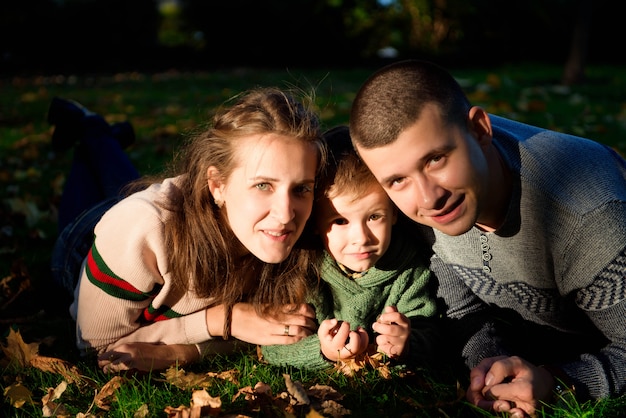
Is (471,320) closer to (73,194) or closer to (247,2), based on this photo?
(73,194)

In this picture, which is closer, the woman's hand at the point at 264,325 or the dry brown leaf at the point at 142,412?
the dry brown leaf at the point at 142,412

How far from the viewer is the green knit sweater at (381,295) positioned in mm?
2848

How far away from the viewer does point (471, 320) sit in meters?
2.88

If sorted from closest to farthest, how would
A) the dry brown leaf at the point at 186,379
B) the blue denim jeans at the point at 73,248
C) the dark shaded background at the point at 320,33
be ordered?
the dry brown leaf at the point at 186,379
the blue denim jeans at the point at 73,248
the dark shaded background at the point at 320,33

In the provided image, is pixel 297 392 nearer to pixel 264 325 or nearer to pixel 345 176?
pixel 264 325

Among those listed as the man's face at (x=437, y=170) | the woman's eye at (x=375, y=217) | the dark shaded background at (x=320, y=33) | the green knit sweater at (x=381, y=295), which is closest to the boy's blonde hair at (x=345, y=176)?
the woman's eye at (x=375, y=217)

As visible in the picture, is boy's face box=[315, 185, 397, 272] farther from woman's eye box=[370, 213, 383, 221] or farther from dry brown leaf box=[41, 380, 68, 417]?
dry brown leaf box=[41, 380, 68, 417]

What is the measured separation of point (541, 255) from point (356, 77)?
10611 mm

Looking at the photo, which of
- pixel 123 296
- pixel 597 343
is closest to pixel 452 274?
pixel 597 343

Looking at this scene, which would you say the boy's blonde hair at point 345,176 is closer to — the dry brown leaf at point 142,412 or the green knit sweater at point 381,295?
the green knit sweater at point 381,295

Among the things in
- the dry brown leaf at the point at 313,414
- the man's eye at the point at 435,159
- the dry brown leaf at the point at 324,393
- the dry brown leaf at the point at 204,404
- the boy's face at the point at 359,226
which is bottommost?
the dry brown leaf at the point at 324,393

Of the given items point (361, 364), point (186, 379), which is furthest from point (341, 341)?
point (186, 379)

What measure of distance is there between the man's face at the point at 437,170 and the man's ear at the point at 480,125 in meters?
0.02

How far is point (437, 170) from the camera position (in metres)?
2.33
